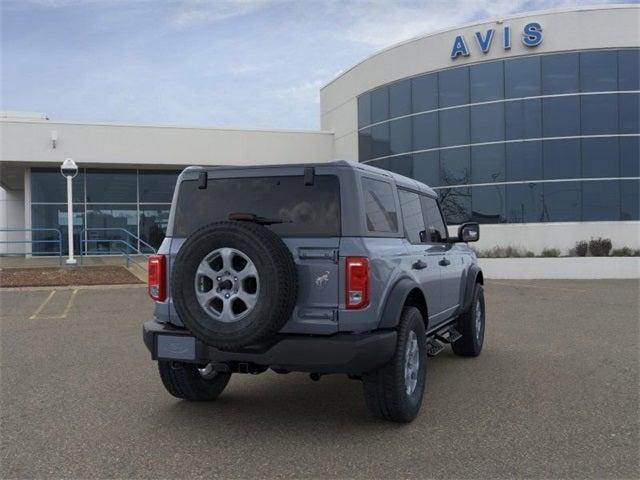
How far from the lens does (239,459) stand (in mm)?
4129

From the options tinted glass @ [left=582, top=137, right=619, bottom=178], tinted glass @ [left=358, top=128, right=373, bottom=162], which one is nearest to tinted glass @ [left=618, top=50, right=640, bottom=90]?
tinted glass @ [left=582, top=137, right=619, bottom=178]

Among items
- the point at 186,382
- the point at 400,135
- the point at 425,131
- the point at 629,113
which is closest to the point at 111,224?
the point at 400,135

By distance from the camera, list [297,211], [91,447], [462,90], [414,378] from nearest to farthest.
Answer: [91,447], [297,211], [414,378], [462,90]

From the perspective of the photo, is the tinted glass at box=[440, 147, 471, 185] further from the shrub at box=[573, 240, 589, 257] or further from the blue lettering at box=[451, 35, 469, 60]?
the shrub at box=[573, 240, 589, 257]

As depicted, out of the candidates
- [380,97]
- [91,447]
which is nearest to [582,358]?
[91,447]

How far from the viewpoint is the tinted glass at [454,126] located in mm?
23156

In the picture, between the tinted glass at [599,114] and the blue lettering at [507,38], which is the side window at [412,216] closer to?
the tinted glass at [599,114]

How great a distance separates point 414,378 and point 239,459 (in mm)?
1596

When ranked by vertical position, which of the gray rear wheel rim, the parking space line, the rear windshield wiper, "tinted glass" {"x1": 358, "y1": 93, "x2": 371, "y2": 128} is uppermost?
"tinted glass" {"x1": 358, "y1": 93, "x2": 371, "y2": 128}

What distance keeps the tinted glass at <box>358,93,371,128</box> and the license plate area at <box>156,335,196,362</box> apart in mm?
22830

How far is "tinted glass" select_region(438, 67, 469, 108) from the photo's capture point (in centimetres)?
2322

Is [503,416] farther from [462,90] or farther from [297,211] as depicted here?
[462,90]

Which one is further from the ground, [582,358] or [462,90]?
[462,90]

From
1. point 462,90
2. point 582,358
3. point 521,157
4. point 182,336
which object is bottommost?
point 582,358
